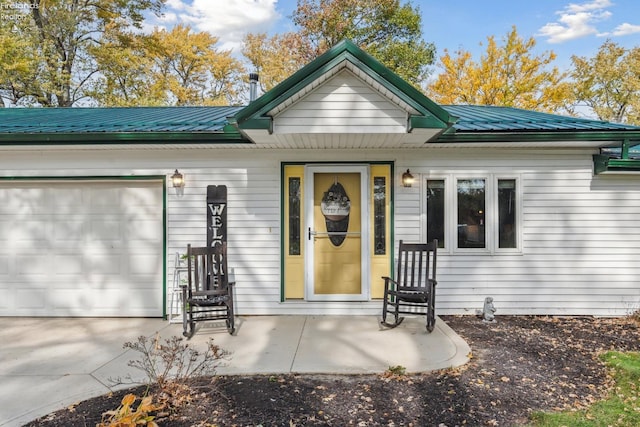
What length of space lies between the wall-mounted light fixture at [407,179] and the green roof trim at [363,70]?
1.27 m

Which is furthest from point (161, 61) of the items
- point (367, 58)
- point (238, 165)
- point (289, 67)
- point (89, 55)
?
point (367, 58)

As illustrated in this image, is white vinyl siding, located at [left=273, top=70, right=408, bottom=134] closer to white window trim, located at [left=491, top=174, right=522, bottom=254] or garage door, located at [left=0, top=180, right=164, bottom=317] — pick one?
white window trim, located at [left=491, top=174, right=522, bottom=254]

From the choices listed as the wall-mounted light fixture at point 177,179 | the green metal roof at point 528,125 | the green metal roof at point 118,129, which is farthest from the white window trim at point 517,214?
the wall-mounted light fixture at point 177,179

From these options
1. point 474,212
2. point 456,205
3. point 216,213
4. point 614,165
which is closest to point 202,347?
point 216,213

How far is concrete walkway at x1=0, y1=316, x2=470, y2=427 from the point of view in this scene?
3.10 meters

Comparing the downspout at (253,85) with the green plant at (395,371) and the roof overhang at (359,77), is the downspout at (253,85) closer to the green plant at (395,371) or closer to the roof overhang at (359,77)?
the roof overhang at (359,77)

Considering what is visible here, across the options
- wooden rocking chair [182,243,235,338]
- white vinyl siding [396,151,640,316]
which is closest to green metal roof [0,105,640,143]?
white vinyl siding [396,151,640,316]

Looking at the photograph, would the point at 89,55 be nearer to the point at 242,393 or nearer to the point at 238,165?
the point at 238,165

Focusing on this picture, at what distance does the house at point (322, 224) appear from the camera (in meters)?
5.34

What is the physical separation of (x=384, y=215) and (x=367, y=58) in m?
2.21

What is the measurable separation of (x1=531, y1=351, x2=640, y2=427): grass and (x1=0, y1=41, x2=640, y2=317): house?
7.08ft

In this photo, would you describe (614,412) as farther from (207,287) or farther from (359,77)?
(207,287)

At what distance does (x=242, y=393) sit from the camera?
2955mm

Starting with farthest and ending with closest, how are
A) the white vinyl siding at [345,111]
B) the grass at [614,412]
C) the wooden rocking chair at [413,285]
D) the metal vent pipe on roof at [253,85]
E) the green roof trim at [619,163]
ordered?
the metal vent pipe on roof at [253,85], the green roof trim at [619,163], the wooden rocking chair at [413,285], the white vinyl siding at [345,111], the grass at [614,412]
